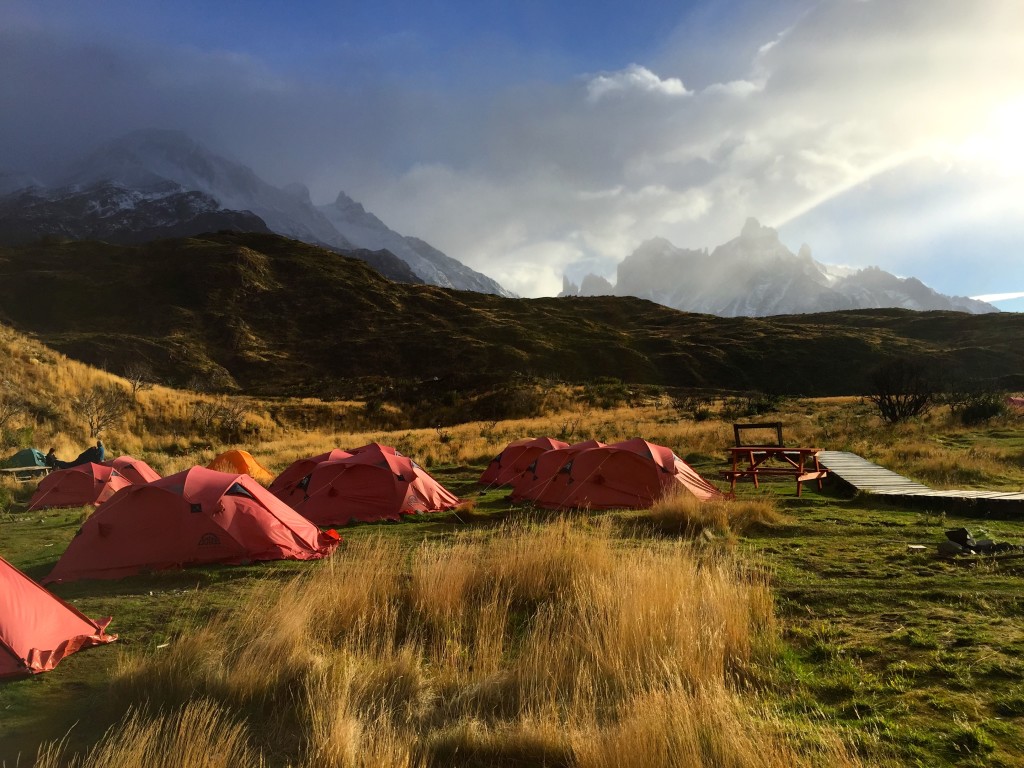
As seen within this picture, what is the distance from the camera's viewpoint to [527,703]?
3.81m

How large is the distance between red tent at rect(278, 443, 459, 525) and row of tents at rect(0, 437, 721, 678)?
21 millimetres

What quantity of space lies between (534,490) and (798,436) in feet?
47.1

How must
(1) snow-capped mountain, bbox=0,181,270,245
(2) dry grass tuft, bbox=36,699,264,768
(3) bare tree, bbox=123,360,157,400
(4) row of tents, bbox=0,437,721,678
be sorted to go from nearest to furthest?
(2) dry grass tuft, bbox=36,699,264,768
(4) row of tents, bbox=0,437,721,678
(3) bare tree, bbox=123,360,157,400
(1) snow-capped mountain, bbox=0,181,270,245

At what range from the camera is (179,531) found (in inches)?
344

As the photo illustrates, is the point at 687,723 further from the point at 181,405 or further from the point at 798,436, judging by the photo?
the point at 181,405

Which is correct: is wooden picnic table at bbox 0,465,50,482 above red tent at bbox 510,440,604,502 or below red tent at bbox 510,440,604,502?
below

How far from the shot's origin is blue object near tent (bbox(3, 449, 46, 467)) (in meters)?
19.0

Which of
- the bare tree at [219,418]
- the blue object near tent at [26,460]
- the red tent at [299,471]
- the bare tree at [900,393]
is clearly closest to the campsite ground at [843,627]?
the red tent at [299,471]

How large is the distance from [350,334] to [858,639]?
70081 mm

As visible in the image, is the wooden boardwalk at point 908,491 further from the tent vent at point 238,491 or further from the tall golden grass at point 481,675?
the tent vent at point 238,491

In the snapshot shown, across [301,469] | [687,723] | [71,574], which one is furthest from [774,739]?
[301,469]

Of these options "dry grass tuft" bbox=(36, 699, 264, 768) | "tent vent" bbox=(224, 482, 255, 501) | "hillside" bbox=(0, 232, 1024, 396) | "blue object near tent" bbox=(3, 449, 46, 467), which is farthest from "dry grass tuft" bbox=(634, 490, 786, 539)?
"hillside" bbox=(0, 232, 1024, 396)

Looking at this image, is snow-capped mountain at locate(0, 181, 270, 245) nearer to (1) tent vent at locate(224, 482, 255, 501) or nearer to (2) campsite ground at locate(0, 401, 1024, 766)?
(1) tent vent at locate(224, 482, 255, 501)

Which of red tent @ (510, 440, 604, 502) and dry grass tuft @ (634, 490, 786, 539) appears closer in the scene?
dry grass tuft @ (634, 490, 786, 539)
